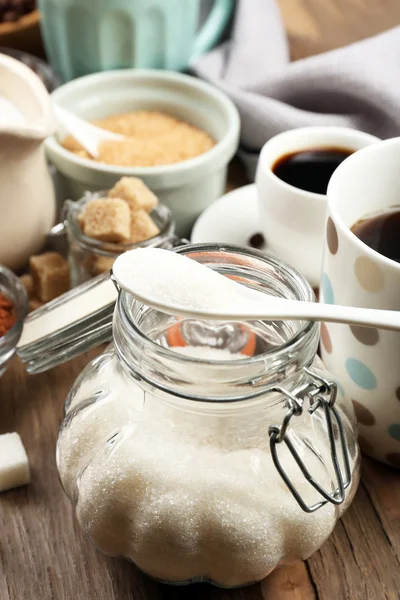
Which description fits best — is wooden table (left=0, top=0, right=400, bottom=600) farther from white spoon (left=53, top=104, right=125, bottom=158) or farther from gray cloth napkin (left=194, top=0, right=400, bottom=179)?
gray cloth napkin (left=194, top=0, right=400, bottom=179)

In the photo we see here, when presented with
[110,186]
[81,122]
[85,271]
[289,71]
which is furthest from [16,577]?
[289,71]

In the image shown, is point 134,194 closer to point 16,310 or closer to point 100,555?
point 16,310

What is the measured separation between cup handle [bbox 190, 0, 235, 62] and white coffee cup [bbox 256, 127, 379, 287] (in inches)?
13.9

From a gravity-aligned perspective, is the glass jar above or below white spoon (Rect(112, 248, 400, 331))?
below

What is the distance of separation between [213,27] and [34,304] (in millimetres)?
599

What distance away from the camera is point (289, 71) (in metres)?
1.08

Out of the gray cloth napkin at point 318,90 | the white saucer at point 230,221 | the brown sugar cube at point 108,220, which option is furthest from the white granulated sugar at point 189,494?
the gray cloth napkin at point 318,90

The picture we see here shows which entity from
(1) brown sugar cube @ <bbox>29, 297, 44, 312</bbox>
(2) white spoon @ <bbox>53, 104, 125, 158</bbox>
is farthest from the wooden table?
(2) white spoon @ <bbox>53, 104, 125, 158</bbox>

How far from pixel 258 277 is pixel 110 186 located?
381mm

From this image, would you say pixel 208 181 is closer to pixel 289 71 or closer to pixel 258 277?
pixel 289 71

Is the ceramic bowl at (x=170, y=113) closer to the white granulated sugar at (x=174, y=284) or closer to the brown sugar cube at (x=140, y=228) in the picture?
the brown sugar cube at (x=140, y=228)

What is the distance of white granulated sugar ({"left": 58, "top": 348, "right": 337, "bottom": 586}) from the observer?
0.53m

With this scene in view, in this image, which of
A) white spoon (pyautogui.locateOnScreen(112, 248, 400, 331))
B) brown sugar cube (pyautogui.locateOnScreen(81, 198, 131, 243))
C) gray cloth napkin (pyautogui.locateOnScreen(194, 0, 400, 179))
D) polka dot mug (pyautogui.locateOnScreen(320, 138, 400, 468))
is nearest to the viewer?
white spoon (pyautogui.locateOnScreen(112, 248, 400, 331))

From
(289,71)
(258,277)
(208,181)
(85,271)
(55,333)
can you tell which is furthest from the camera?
(289,71)
